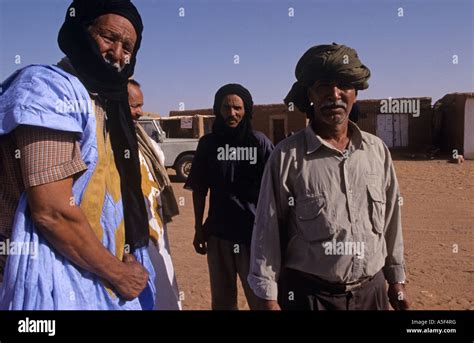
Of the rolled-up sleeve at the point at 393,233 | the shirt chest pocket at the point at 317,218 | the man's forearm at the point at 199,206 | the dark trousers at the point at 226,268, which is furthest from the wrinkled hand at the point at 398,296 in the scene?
the man's forearm at the point at 199,206

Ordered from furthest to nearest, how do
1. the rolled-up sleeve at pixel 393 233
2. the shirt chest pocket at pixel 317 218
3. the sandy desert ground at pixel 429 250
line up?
the sandy desert ground at pixel 429 250, the rolled-up sleeve at pixel 393 233, the shirt chest pocket at pixel 317 218

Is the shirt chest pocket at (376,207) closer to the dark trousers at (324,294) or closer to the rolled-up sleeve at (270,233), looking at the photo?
the dark trousers at (324,294)

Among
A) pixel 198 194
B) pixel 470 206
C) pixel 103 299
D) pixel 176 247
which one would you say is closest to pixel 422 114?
pixel 470 206

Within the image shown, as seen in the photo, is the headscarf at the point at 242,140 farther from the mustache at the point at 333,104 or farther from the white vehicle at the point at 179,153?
the white vehicle at the point at 179,153

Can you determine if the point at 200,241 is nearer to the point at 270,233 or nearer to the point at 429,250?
the point at 270,233

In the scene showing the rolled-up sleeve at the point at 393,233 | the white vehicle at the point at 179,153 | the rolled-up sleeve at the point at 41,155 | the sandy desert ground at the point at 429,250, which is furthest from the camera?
the white vehicle at the point at 179,153

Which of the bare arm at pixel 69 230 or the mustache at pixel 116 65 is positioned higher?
the mustache at pixel 116 65

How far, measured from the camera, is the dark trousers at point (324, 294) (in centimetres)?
175

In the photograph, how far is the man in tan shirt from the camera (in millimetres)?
1728

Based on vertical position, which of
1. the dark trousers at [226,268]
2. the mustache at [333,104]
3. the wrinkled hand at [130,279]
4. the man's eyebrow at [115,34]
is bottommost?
the dark trousers at [226,268]

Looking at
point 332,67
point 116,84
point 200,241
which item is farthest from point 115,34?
point 200,241

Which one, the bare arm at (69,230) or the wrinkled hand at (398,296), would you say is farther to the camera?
the wrinkled hand at (398,296)

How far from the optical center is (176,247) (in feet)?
16.3

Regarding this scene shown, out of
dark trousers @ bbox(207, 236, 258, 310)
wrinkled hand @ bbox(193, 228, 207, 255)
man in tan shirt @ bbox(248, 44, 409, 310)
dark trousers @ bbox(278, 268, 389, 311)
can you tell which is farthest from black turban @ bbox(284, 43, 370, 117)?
wrinkled hand @ bbox(193, 228, 207, 255)
